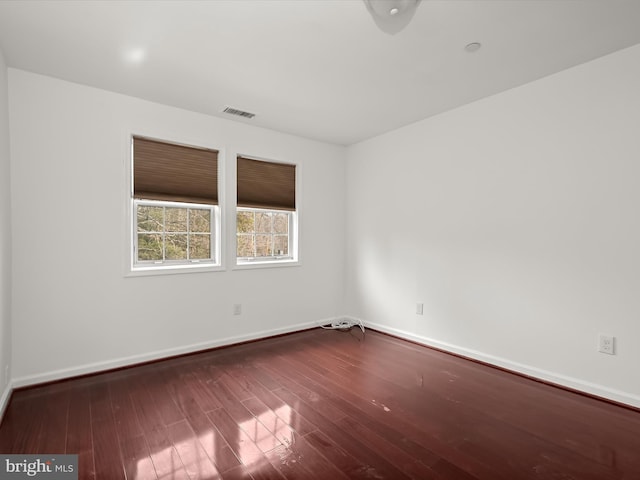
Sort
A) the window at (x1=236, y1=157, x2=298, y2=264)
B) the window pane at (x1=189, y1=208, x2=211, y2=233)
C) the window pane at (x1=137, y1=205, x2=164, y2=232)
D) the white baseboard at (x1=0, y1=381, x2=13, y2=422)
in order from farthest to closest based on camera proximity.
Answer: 1. the window at (x1=236, y1=157, x2=298, y2=264)
2. the window pane at (x1=189, y1=208, x2=211, y2=233)
3. the window pane at (x1=137, y1=205, x2=164, y2=232)
4. the white baseboard at (x1=0, y1=381, x2=13, y2=422)

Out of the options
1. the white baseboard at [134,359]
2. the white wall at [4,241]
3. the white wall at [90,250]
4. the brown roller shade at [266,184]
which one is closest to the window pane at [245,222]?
the brown roller shade at [266,184]

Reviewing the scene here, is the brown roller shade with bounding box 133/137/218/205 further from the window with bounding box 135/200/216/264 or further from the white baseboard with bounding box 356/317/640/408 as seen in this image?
the white baseboard with bounding box 356/317/640/408

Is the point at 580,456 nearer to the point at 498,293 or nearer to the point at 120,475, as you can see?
the point at 498,293

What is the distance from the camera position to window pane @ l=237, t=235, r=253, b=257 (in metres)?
4.04

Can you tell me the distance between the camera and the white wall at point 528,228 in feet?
8.20

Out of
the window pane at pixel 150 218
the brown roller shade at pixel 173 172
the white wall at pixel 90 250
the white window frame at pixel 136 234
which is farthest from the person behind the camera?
the window pane at pixel 150 218

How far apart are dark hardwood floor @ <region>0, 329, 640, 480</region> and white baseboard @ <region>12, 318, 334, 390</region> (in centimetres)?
11

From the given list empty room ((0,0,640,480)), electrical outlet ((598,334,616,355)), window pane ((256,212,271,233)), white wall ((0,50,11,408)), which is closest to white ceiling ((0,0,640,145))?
empty room ((0,0,640,480))

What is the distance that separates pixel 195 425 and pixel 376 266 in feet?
9.40

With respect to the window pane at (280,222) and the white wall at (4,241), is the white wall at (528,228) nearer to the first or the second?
the window pane at (280,222)

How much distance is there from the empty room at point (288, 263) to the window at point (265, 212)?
0.04 meters

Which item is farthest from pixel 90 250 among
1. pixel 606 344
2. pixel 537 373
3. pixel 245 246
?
pixel 606 344

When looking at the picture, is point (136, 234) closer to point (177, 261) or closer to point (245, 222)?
point (177, 261)

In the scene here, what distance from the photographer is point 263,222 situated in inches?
168
